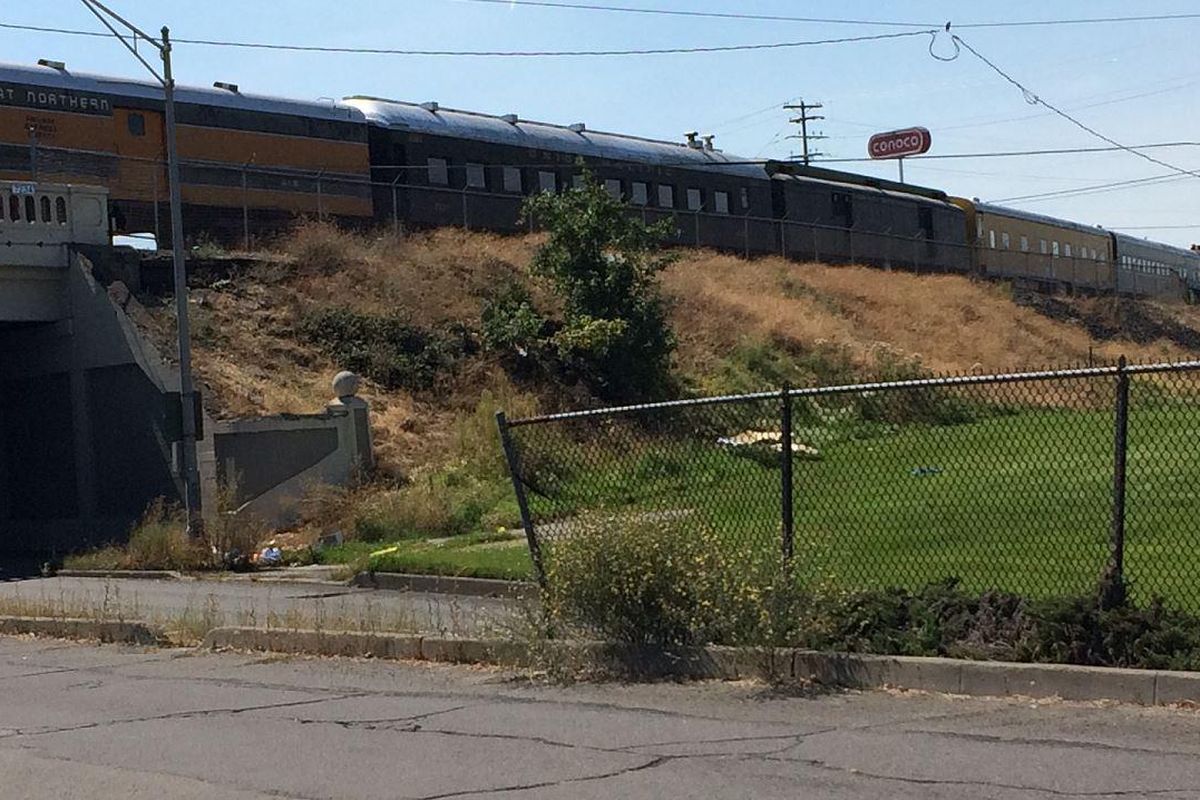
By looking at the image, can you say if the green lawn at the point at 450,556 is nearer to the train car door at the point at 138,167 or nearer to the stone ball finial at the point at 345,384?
the stone ball finial at the point at 345,384

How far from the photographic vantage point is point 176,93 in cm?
3164

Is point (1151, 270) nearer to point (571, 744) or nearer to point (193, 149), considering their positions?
point (193, 149)

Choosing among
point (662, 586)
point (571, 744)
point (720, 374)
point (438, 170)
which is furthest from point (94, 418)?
point (571, 744)

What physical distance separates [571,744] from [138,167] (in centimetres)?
2601

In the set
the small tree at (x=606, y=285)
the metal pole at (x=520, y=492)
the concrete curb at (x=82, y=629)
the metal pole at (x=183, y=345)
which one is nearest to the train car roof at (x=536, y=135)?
the small tree at (x=606, y=285)

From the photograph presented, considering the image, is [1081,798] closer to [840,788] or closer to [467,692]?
[840,788]

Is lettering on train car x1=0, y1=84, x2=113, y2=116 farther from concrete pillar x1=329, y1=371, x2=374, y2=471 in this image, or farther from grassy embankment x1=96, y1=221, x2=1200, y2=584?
concrete pillar x1=329, y1=371, x2=374, y2=471

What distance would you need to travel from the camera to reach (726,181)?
158ft

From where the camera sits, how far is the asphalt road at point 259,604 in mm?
13891

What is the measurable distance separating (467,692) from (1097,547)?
6.40 m

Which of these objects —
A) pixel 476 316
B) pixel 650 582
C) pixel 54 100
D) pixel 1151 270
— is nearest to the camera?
pixel 650 582

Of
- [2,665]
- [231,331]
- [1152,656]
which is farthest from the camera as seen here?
[231,331]

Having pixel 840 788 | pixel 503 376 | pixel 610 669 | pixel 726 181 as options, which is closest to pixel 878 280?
pixel 726 181

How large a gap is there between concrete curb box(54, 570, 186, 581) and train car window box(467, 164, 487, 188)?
676 inches
